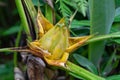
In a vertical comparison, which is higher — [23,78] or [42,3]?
[42,3]

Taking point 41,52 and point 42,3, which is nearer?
point 41,52

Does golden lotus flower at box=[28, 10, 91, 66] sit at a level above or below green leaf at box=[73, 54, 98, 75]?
above

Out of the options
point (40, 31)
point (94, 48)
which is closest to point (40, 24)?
point (40, 31)

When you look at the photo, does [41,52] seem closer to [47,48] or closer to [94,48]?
[47,48]

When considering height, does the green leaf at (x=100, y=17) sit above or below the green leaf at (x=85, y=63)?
above

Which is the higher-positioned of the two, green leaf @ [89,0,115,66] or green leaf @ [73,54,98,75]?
green leaf @ [89,0,115,66]

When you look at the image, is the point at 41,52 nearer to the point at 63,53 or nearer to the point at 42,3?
the point at 63,53

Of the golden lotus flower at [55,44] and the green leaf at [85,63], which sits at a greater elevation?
the golden lotus flower at [55,44]
